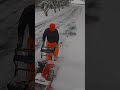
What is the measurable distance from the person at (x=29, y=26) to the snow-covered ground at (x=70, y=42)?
17 cm

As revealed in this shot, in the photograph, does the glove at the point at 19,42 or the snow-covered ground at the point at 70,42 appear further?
the glove at the point at 19,42

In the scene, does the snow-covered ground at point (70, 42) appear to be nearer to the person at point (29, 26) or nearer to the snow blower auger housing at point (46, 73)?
the snow blower auger housing at point (46, 73)

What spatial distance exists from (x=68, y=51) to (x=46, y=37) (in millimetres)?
227

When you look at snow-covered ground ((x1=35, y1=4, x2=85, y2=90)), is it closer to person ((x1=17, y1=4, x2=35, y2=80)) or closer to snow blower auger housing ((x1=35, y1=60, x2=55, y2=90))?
snow blower auger housing ((x1=35, y1=60, x2=55, y2=90))

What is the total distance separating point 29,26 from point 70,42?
455 mm

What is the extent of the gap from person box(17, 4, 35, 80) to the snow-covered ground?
6.9 inches

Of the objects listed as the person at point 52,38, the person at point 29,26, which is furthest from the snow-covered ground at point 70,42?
the person at point 29,26

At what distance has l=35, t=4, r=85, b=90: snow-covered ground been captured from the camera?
7.01 feet

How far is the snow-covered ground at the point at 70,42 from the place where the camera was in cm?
214
